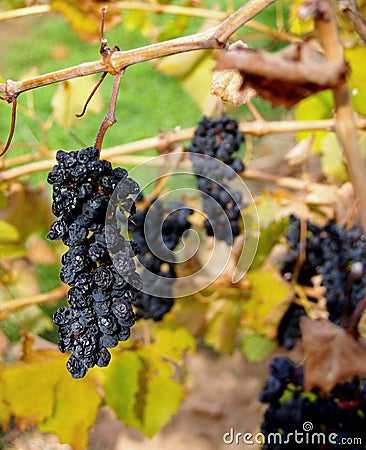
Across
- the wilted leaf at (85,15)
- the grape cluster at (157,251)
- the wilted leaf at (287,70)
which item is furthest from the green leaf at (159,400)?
the wilted leaf at (287,70)

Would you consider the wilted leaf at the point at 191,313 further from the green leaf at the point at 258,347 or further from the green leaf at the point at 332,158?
the green leaf at the point at 332,158

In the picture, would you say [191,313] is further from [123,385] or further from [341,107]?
[341,107]

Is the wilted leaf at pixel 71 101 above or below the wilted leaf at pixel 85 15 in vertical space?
below

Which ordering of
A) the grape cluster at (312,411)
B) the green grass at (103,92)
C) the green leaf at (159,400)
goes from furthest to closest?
the green grass at (103,92), the green leaf at (159,400), the grape cluster at (312,411)

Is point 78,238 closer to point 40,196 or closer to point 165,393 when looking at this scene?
point 165,393

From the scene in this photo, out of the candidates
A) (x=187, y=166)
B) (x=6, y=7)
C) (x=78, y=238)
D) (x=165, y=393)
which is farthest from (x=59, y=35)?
(x=78, y=238)

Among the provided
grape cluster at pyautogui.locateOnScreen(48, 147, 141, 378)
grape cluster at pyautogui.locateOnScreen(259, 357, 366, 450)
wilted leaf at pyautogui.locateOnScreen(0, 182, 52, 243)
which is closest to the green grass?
wilted leaf at pyautogui.locateOnScreen(0, 182, 52, 243)
